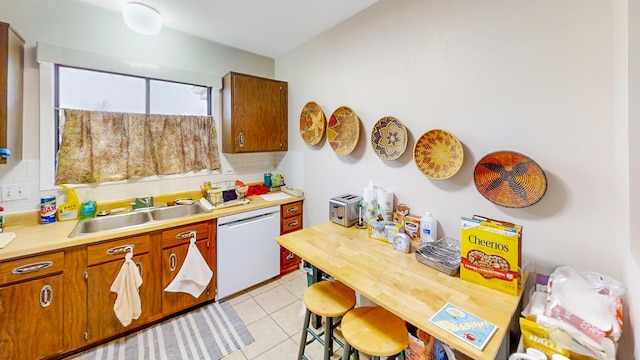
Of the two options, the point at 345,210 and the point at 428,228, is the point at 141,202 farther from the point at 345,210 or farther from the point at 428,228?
the point at 428,228

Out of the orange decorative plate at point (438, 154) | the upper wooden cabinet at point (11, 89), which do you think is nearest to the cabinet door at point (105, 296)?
the upper wooden cabinet at point (11, 89)

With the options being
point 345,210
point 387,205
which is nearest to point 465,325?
point 387,205

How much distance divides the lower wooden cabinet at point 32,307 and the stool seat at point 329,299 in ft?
5.45

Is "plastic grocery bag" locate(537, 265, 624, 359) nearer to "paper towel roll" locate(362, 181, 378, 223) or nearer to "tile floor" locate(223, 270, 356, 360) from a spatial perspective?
"paper towel roll" locate(362, 181, 378, 223)

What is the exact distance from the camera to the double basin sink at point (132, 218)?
2.00 meters

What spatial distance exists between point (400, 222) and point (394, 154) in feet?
1.69

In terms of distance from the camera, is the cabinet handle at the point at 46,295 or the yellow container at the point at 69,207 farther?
the yellow container at the point at 69,207

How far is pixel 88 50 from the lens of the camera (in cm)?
208

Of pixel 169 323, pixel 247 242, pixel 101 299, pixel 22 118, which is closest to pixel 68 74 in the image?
pixel 22 118

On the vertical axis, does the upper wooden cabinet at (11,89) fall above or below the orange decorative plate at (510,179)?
above

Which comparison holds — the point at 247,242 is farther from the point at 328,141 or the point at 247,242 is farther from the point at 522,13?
the point at 522,13

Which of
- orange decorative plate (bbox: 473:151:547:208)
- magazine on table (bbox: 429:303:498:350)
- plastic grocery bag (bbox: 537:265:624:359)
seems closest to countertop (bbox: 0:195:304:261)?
magazine on table (bbox: 429:303:498:350)

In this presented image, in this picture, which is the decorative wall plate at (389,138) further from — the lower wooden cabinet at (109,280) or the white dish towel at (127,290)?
the white dish towel at (127,290)

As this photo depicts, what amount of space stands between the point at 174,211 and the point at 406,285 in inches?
88.0
